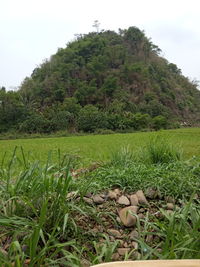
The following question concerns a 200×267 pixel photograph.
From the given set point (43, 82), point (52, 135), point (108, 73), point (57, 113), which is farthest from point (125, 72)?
point (52, 135)

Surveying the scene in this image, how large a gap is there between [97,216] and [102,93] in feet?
126

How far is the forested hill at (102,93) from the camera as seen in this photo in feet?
98.7

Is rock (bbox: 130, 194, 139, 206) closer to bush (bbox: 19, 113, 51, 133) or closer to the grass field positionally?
the grass field

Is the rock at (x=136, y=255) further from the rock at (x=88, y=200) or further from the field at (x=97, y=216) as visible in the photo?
the rock at (x=88, y=200)

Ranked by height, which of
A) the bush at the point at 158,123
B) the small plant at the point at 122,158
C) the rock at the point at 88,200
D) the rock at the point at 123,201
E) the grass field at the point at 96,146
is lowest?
the grass field at the point at 96,146

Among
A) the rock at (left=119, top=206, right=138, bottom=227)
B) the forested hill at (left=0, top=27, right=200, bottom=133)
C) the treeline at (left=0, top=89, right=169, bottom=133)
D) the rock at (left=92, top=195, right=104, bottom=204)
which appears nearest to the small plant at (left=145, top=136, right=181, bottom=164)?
the rock at (left=92, top=195, right=104, bottom=204)

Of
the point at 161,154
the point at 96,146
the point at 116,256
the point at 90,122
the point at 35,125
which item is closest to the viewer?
the point at 116,256

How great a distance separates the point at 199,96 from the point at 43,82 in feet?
104

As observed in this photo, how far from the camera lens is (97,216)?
1.71m

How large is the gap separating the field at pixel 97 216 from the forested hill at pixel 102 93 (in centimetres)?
2775

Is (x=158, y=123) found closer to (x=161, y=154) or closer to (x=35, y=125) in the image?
(x=35, y=125)

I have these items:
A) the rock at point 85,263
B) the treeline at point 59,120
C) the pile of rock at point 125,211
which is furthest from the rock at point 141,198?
the treeline at point 59,120

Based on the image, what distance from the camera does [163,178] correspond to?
7.02 feet

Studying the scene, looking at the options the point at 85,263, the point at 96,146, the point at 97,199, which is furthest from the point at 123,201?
the point at 96,146
